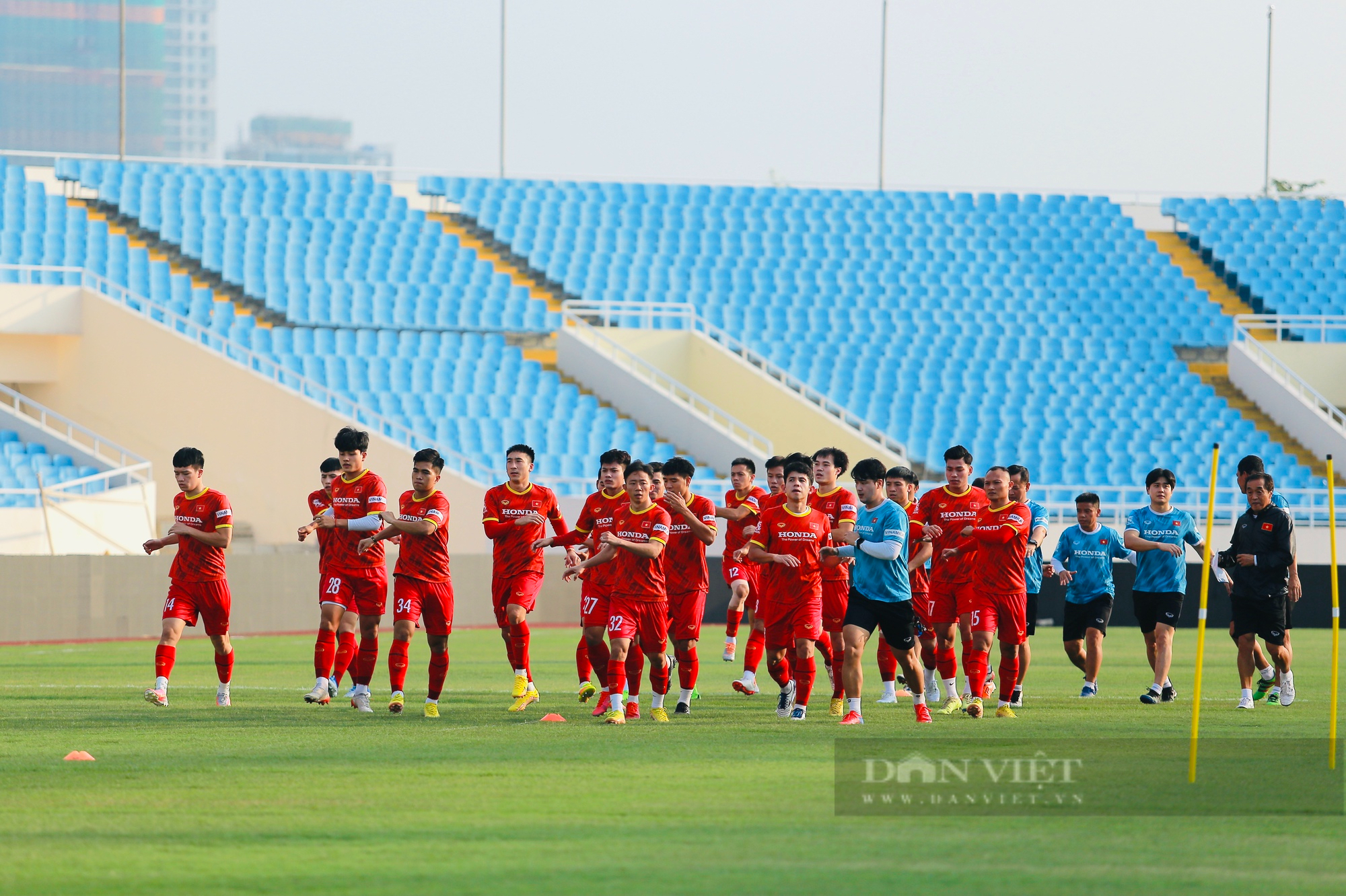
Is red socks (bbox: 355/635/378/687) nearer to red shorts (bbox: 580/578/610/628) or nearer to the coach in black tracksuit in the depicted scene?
red shorts (bbox: 580/578/610/628)

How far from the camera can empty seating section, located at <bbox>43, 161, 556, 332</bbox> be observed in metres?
34.5

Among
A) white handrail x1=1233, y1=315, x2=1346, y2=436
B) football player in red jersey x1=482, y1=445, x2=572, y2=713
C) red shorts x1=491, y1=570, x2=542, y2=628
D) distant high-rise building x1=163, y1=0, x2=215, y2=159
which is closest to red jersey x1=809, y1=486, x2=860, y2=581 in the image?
football player in red jersey x1=482, y1=445, x2=572, y2=713

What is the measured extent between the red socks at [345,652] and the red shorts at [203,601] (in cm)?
99

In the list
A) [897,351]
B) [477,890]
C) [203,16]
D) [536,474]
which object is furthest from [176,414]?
[203,16]

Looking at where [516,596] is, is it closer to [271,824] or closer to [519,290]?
[271,824]

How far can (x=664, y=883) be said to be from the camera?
264 inches

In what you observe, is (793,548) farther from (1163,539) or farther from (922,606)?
(1163,539)

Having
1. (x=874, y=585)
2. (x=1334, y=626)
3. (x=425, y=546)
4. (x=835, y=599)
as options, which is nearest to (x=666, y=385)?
(x=835, y=599)

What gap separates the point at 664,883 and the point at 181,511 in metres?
8.34

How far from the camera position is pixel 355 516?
13.8 metres

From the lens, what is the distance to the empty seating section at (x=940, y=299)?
3462cm

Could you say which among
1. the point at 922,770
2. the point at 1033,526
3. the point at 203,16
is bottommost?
the point at 922,770

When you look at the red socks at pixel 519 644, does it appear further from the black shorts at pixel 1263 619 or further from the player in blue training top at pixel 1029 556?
the black shorts at pixel 1263 619

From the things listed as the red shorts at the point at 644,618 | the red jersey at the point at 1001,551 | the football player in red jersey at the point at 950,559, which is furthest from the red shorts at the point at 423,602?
the red jersey at the point at 1001,551
